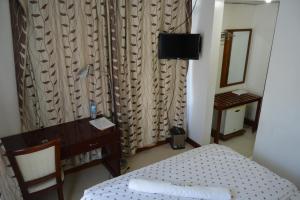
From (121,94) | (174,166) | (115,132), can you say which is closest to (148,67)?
(121,94)

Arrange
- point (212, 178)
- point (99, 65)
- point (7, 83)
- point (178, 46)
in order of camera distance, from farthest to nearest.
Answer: point (178, 46) → point (99, 65) → point (7, 83) → point (212, 178)

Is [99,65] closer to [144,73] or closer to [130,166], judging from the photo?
[144,73]

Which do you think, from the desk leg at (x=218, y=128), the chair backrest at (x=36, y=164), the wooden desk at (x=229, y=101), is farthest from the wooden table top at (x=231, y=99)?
the chair backrest at (x=36, y=164)

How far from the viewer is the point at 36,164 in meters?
1.96

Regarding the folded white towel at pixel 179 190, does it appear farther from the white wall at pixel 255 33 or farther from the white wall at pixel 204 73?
the white wall at pixel 255 33

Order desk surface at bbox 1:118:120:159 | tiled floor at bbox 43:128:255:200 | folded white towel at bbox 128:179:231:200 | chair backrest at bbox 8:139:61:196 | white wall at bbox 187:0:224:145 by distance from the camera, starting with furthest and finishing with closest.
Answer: white wall at bbox 187:0:224:145, tiled floor at bbox 43:128:255:200, desk surface at bbox 1:118:120:159, chair backrest at bbox 8:139:61:196, folded white towel at bbox 128:179:231:200

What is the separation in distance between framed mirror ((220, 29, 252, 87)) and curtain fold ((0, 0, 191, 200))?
2.59 feet

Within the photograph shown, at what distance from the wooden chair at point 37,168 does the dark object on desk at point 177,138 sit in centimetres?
174

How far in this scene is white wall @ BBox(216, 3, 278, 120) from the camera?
350cm

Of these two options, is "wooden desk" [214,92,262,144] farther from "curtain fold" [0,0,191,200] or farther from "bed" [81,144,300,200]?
"bed" [81,144,300,200]

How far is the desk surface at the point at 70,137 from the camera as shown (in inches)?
86.8

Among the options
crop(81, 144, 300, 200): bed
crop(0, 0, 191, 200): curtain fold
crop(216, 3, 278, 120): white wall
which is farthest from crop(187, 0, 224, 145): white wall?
crop(81, 144, 300, 200): bed

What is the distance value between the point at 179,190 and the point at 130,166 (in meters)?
A: 1.46

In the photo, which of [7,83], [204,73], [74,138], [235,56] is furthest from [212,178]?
[235,56]
